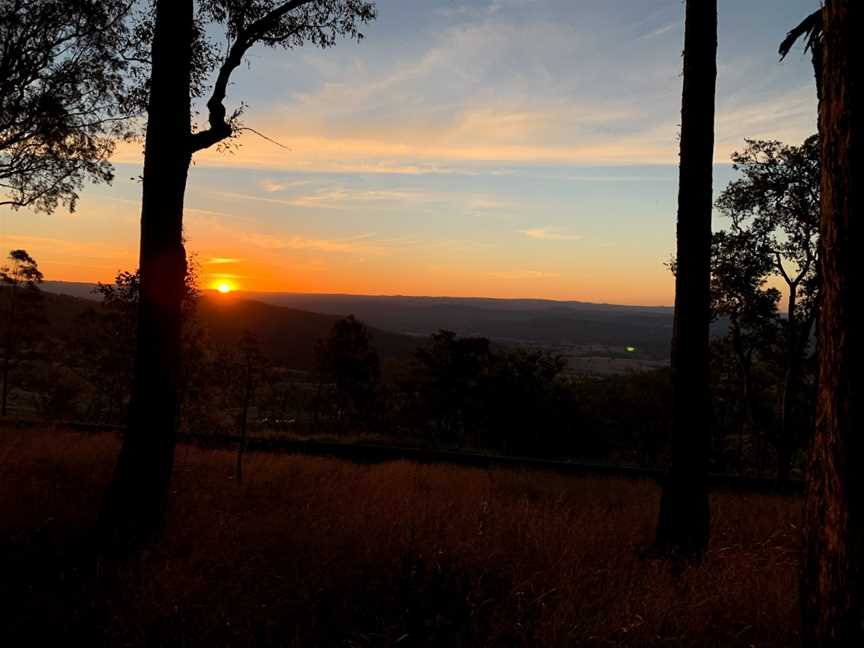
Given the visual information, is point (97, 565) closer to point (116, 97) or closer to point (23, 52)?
point (116, 97)

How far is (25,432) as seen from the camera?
13.3 m

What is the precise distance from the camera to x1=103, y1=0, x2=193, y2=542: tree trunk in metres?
→ 6.21

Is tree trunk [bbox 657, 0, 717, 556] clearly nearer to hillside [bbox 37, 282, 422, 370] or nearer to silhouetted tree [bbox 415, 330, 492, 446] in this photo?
silhouetted tree [bbox 415, 330, 492, 446]

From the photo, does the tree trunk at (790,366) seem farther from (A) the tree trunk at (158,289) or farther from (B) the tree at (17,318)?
(B) the tree at (17,318)

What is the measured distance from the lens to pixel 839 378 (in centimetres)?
300

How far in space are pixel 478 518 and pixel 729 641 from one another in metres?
3.16

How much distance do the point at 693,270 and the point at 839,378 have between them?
370 cm

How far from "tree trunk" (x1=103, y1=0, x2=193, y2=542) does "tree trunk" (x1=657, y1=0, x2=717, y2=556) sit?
5.60 meters

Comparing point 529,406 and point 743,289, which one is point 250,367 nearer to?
point 743,289

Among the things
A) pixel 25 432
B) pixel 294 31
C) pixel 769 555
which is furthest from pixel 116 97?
pixel 769 555

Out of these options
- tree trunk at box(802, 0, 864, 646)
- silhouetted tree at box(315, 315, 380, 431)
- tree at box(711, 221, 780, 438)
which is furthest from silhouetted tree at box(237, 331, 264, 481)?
silhouetted tree at box(315, 315, 380, 431)

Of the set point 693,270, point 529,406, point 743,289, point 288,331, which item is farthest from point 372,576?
point 288,331

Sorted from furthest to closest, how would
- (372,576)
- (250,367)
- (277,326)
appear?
(277,326), (250,367), (372,576)

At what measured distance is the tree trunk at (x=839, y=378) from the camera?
9.68 feet
